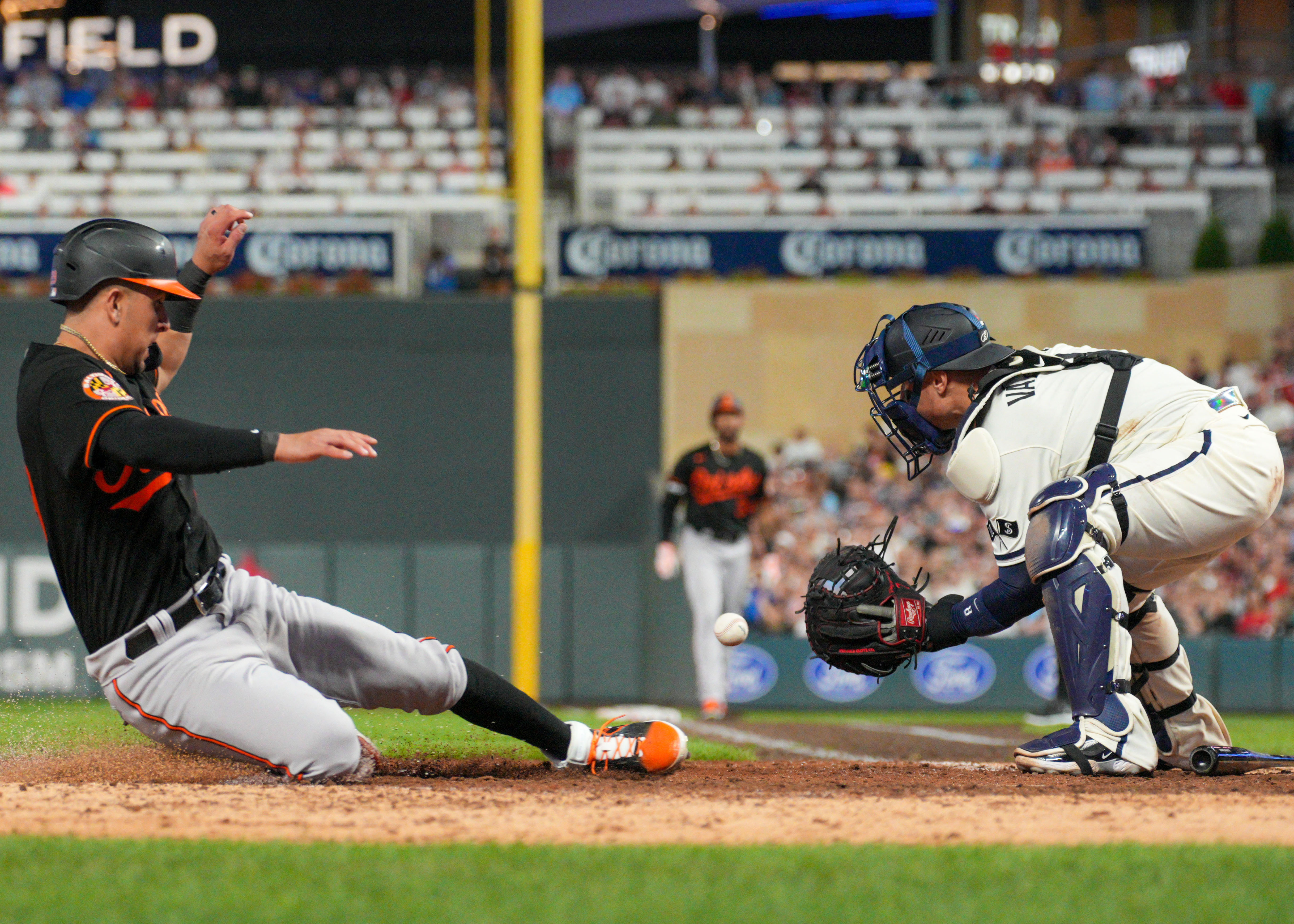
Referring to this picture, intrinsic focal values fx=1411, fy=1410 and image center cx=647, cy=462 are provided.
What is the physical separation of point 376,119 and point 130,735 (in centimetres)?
1465

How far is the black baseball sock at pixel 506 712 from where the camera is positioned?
14.5ft

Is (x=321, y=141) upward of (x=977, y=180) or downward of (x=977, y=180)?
upward

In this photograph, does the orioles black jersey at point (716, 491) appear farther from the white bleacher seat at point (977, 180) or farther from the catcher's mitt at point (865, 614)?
the white bleacher seat at point (977, 180)

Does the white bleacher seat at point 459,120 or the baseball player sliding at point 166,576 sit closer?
the baseball player sliding at point 166,576

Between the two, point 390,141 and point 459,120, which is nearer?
point 390,141

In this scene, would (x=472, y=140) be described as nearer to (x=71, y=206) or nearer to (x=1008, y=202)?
(x=71, y=206)

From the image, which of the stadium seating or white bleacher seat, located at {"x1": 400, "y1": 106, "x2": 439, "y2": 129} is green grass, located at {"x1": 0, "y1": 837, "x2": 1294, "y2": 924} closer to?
the stadium seating

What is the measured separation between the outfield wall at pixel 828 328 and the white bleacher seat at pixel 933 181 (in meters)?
1.99

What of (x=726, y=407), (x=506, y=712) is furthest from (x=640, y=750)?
(x=726, y=407)

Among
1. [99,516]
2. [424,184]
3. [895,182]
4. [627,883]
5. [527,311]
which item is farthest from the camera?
[424,184]

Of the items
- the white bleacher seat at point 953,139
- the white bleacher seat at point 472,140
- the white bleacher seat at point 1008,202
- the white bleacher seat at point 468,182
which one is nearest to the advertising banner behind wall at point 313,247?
the white bleacher seat at point 468,182

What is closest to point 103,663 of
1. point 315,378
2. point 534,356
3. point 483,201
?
point 534,356

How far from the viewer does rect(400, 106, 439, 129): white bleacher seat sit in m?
18.7

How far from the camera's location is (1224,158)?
58.4 feet
